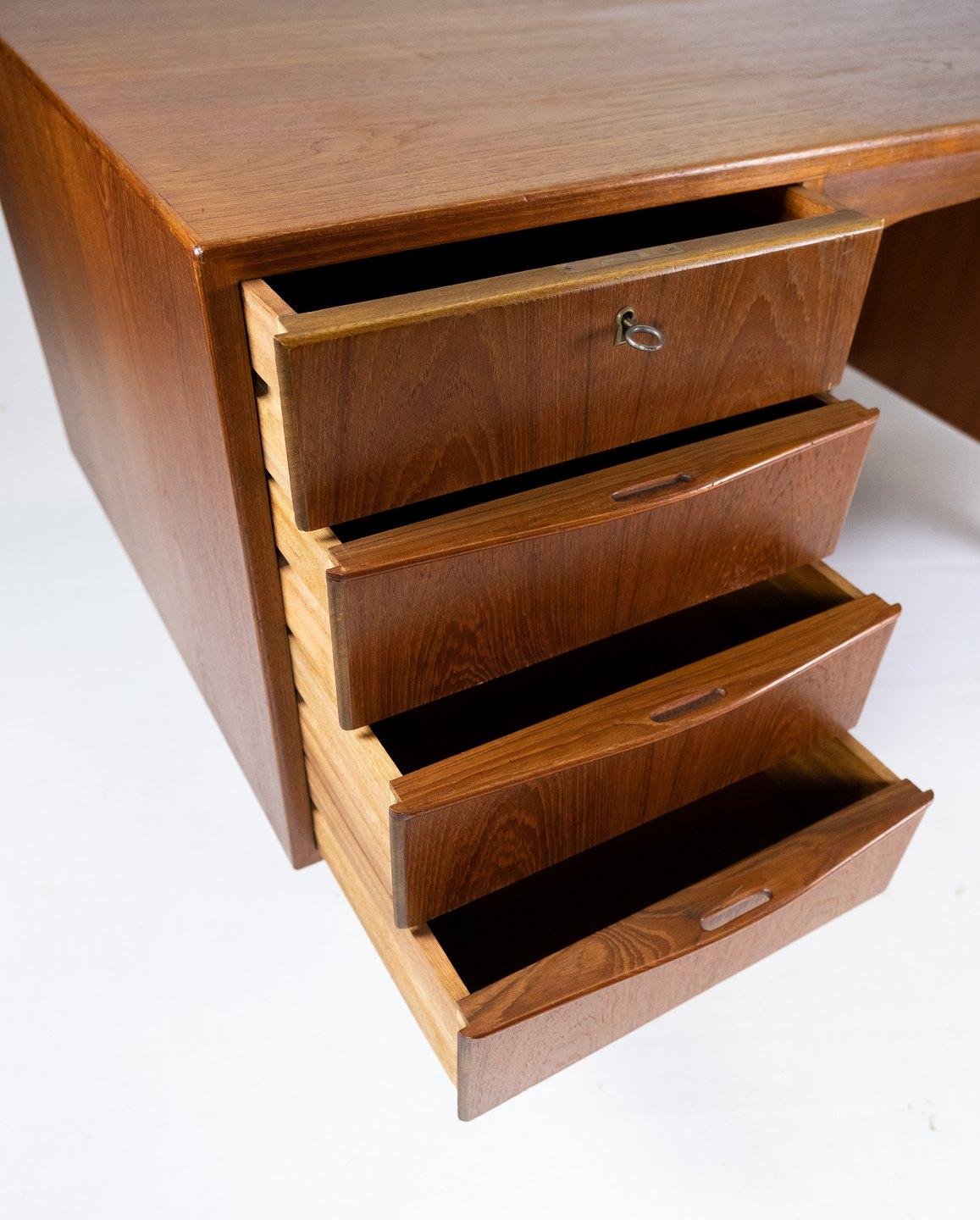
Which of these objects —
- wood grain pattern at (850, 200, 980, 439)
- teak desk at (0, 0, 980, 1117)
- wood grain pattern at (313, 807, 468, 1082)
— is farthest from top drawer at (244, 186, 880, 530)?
wood grain pattern at (850, 200, 980, 439)

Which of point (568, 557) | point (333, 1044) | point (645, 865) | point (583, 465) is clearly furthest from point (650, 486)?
point (333, 1044)

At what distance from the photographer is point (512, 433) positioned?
59 cm

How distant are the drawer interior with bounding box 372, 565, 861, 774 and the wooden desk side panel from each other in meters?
0.09

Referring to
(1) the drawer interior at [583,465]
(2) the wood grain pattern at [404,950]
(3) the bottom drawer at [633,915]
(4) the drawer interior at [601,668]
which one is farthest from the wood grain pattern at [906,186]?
(2) the wood grain pattern at [404,950]

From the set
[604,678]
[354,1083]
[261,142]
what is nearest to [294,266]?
[261,142]

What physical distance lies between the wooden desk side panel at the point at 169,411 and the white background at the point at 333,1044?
2.6 inches

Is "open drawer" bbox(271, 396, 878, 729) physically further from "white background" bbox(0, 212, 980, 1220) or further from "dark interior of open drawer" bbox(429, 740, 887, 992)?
"white background" bbox(0, 212, 980, 1220)

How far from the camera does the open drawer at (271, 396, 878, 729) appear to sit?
22.0 inches

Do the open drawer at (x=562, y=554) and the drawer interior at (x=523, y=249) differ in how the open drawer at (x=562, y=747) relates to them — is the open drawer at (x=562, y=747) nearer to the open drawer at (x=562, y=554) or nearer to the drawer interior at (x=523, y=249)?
the open drawer at (x=562, y=554)

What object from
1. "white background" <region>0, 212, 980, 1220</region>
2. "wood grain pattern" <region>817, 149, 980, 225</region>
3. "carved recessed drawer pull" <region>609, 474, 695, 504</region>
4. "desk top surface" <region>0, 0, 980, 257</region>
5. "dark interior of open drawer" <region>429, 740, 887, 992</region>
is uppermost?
"desk top surface" <region>0, 0, 980, 257</region>

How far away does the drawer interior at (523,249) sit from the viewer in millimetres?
706

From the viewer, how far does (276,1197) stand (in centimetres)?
66

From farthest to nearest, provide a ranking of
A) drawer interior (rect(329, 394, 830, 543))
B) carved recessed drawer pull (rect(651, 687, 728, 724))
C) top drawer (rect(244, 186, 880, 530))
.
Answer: drawer interior (rect(329, 394, 830, 543)) → carved recessed drawer pull (rect(651, 687, 728, 724)) → top drawer (rect(244, 186, 880, 530))

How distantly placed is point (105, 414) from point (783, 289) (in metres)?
0.58
